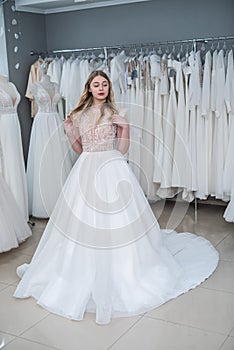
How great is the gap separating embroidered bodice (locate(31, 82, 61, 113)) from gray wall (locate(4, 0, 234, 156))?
22.9 inches

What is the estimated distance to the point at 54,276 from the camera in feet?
9.98

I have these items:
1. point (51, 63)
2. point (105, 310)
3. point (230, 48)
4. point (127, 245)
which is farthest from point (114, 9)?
point (105, 310)

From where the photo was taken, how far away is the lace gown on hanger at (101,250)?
2.89 meters

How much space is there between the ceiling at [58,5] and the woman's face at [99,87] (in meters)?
2.01

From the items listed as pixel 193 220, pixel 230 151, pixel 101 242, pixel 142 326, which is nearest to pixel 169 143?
pixel 230 151

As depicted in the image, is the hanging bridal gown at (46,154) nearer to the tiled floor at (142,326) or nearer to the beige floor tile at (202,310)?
the tiled floor at (142,326)

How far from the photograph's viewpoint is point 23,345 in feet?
8.30

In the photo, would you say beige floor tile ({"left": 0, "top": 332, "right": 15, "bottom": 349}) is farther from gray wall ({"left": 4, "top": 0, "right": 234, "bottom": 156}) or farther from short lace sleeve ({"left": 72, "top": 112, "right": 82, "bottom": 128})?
gray wall ({"left": 4, "top": 0, "right": 234, "bottom": 156})

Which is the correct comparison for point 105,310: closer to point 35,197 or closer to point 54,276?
point 54,276

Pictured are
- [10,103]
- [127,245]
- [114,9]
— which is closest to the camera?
[127,245]

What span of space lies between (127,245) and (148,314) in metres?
0.46

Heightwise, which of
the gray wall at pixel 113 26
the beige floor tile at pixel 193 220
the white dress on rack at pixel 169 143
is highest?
the gray wall at pixel 113 26

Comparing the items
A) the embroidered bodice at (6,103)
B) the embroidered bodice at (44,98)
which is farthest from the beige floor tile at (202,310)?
the embroidered bodice at (44,98)

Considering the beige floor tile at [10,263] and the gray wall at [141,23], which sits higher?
the gray wall at [141,23]
